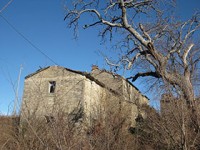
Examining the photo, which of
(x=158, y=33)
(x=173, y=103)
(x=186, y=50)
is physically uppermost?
(x=158, y=33)

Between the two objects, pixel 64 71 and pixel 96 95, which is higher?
pixel 64 71

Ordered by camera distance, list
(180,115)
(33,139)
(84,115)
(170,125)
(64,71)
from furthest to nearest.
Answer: (64,71) → (84,115) → (33,139) → (170,125) → (180,115)

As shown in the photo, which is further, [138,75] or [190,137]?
[138,75]

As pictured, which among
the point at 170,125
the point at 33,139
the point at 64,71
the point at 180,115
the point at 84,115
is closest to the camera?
the point at 180,115

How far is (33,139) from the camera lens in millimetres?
5707

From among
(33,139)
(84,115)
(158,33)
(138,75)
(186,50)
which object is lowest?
(33,139)

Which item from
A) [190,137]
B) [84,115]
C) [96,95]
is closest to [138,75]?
[84,115]

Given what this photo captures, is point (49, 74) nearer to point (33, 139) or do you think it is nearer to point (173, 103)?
point (33, 139)

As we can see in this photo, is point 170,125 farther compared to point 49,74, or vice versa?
point 49,74

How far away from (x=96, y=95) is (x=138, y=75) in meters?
7.99

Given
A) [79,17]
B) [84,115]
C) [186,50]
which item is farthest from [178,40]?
[84,115]

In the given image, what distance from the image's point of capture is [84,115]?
2020 centimetres

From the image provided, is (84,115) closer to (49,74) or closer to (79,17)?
(49,74)

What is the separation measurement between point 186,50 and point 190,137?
10237mm
